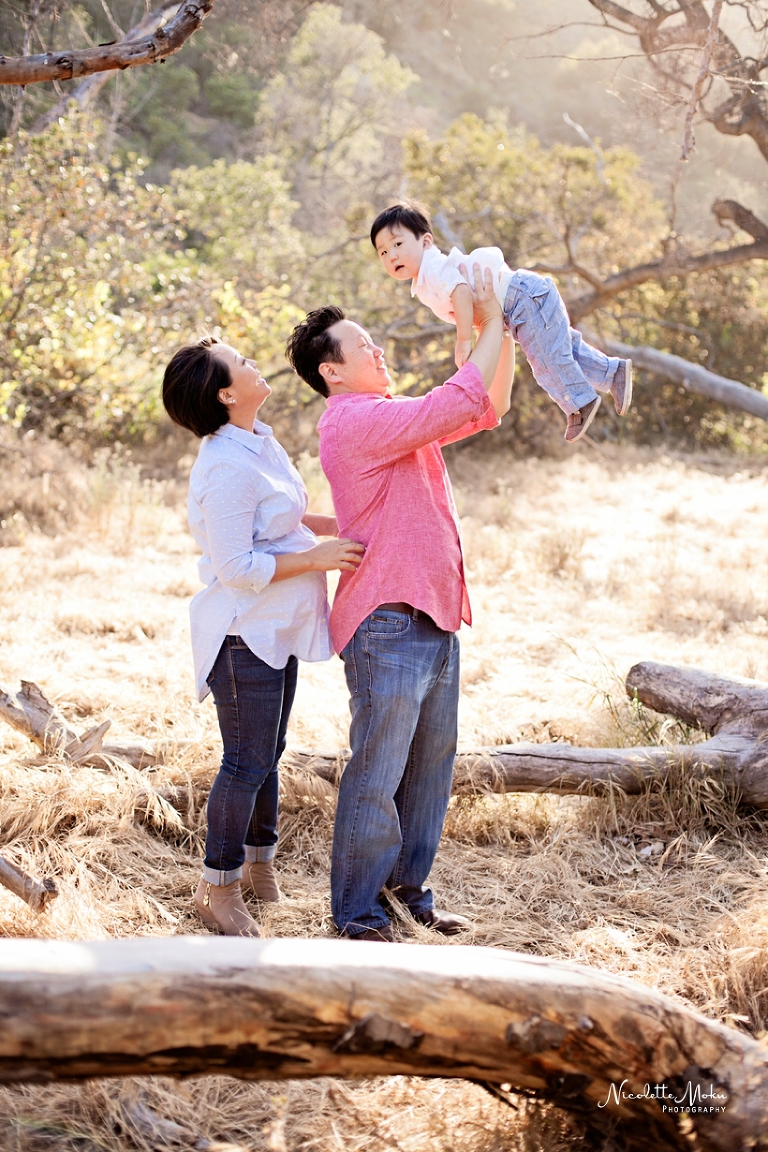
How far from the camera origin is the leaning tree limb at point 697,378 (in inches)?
421

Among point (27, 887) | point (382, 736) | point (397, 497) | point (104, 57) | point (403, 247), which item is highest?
point (104, 57)

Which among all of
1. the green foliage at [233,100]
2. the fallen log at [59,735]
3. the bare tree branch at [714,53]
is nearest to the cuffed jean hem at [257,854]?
the fallen log at [59,735]

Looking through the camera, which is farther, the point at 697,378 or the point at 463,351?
the point at 697,378

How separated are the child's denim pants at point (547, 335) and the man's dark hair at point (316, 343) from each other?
25.1 inches

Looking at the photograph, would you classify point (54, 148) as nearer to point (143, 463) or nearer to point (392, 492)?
point (143, 463)

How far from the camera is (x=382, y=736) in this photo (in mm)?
2605

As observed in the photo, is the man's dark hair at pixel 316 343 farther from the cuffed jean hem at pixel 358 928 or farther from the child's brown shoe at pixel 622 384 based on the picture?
the cuffed jean hem at pixel 358 928

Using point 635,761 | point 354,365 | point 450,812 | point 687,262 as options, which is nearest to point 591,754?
point 635,761

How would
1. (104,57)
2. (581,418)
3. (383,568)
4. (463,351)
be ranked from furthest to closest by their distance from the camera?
(581,418), (463,351), (383,568), (104,57)

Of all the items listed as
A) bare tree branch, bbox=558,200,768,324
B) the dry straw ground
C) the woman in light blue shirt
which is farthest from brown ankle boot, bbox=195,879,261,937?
bare tree branch, bbox=558,200,768,324

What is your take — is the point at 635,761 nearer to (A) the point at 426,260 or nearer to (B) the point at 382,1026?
(A) the point at 426,260

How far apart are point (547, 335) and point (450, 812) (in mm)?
1741

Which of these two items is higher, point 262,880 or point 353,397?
point 353,397

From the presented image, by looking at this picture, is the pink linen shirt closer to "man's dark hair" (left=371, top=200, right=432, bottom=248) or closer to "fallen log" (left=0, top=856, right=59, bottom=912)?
"man's dark hair" (left=371, top=200, right=432, bottom=248)
